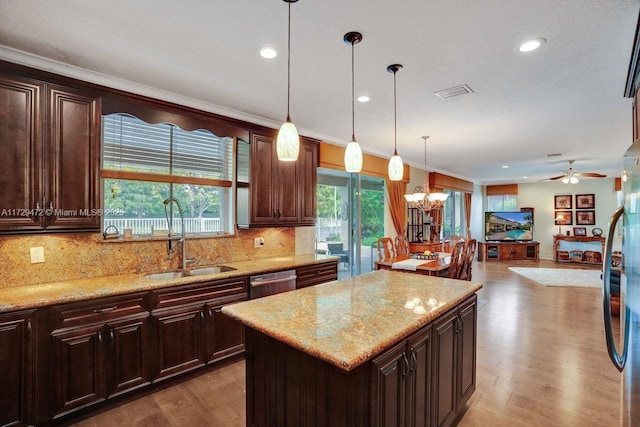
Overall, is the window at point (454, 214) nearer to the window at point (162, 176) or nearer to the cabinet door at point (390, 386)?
the window at point (162, 176)

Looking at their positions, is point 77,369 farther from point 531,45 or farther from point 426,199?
point 426,199

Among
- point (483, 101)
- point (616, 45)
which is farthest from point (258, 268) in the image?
point (616, 45)

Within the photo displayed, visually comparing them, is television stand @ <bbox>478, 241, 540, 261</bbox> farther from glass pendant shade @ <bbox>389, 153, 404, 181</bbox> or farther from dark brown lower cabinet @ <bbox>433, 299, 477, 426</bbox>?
glass pendant shade @ <bbox>389, 153, 404, 181</bbox>

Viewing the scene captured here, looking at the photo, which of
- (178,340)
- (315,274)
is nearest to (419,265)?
(315,274)

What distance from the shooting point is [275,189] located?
151 inches

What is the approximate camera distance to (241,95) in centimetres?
318

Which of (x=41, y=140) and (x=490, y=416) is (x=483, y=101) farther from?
(x=41, y=140)

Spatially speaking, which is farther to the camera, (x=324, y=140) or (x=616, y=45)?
(x=324, y=140)

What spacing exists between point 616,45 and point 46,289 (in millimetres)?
4412

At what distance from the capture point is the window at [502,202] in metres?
11.1

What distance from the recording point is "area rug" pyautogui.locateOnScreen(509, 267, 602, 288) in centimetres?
662

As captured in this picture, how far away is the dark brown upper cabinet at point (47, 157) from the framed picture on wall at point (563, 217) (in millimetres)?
12148

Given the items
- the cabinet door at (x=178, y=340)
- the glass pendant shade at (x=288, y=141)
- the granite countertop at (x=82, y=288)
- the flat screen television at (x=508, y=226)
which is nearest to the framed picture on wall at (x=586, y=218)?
the flat screen television at (x=508, y=226)

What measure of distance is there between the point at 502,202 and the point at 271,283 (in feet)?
35.1
